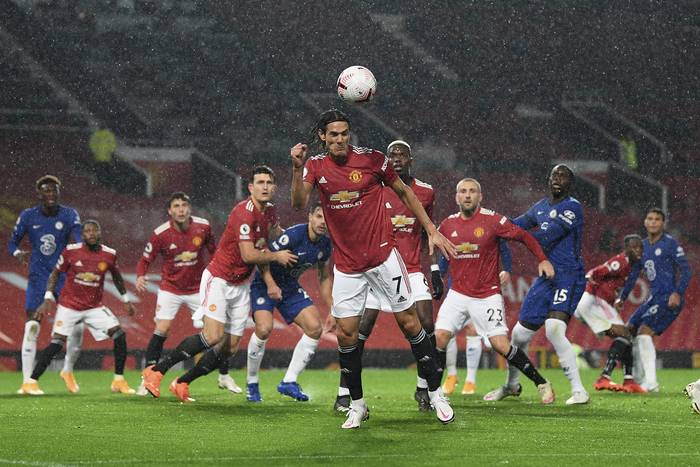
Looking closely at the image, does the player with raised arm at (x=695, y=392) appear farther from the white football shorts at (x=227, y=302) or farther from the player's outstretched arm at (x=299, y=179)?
the white football shorts at (x=227, y=302)

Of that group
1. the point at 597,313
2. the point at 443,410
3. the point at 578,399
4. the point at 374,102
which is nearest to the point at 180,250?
the point at 578,399

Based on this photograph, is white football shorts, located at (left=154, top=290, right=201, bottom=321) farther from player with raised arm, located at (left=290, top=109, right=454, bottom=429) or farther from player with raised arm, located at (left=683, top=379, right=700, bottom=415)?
player with raised arm, located at (left=683, top=379, right=700, bottom=415)

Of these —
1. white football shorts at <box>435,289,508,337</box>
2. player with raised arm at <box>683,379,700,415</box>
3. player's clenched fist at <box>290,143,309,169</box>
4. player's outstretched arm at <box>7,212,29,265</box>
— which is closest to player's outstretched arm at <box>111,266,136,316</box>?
player's outstretched arm at <box>7,212,29,265</box>

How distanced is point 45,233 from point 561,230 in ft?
19.6

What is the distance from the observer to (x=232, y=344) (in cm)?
1041

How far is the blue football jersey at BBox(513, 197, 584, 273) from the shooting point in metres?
10.5

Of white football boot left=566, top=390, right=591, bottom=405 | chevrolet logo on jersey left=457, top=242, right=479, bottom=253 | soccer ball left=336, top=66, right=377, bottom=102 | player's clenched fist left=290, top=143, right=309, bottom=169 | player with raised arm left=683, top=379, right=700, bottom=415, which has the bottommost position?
white football boot left=566, top=390, right=591, bottom=405

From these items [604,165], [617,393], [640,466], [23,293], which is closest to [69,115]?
[23,293]

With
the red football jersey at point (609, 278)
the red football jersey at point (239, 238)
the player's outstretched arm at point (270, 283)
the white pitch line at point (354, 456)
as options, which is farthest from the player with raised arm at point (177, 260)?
the white pitch line at point (354, 456)

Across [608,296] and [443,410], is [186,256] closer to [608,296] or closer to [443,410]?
[608,296]

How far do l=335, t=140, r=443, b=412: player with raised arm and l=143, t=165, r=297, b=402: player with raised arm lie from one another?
98cm

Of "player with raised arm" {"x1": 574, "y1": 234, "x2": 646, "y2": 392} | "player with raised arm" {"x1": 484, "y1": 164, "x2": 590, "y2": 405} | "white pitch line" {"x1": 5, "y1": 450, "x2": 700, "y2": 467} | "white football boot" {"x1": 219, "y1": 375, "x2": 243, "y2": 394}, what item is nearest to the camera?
"white pitch line" {"x1": 5, "y1": 450, "x2": 700, "y2": 467}

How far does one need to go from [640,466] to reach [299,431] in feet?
8.01

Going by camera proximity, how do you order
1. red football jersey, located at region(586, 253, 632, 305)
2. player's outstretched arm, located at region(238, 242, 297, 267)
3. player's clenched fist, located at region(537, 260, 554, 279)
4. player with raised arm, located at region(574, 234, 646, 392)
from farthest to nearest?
red football jersey, located at region(586, 253, 632, 305)
player with raised arm, located at region(574, 234, 646, 392)
player's outstretched arm, located at region(238, 242, 297, 267)
player's clenched fist, located at region(537, 260, 554, 279)
